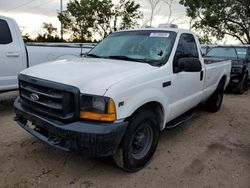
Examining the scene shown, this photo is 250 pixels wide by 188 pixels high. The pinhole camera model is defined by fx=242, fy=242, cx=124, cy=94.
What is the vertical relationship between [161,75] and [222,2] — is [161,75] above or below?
below

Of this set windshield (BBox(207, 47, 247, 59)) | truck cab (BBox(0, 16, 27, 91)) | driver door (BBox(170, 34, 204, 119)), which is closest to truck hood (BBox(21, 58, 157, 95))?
driver door (BBox(170, 34, 204, 119))

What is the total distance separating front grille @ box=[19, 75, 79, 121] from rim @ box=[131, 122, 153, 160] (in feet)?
2.86

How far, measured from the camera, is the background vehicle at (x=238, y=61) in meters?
8.49

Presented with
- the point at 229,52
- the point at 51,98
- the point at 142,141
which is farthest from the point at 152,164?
the point at 229,52

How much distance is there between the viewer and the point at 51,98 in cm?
271

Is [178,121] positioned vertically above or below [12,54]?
below

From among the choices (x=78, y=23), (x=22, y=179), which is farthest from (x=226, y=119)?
(x=78, y=23)

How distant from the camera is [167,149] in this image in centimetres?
383

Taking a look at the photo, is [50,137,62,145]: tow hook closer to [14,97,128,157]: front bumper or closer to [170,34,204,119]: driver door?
[14,97,128,157]: front bumper

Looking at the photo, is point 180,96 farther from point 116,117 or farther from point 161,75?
point 116,117

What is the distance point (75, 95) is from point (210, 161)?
222 centimetres

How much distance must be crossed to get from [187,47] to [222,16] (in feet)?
62.3

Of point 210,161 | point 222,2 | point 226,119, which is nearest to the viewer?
point 210,161

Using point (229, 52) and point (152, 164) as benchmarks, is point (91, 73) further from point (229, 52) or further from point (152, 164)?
point (229, 52)
